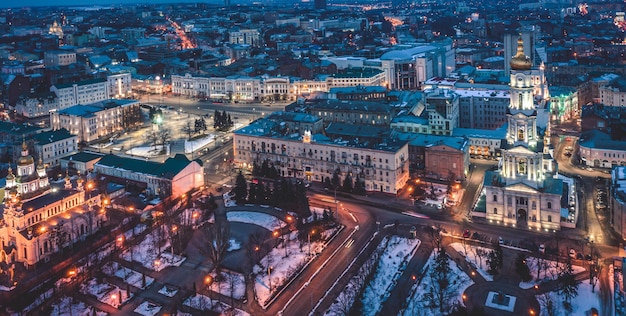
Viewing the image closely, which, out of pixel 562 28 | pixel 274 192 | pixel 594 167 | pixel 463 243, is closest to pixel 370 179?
pixel 274 192

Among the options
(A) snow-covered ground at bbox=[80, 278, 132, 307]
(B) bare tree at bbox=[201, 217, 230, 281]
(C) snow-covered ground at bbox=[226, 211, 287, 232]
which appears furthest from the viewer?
(C) snow-covered ground at bbox=[226, 211, 287, 232]

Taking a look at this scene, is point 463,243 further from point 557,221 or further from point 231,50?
point 231,50

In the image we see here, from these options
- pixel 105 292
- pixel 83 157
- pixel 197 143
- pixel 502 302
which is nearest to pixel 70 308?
pixel 105 292

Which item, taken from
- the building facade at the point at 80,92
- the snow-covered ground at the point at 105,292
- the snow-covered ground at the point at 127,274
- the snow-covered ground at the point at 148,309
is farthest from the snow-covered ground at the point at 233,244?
the building facade at the point at 80,92

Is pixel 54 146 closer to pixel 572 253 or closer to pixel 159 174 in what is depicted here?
pixel 159 174

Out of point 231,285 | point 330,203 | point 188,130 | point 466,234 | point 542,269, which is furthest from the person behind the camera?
point 188,130

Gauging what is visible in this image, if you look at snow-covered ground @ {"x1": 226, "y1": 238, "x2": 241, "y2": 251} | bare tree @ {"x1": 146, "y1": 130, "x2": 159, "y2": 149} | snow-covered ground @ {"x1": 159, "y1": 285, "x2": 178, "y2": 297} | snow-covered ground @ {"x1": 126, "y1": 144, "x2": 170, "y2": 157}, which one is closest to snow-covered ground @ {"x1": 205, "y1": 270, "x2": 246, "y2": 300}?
snow-covered ground @ {"x1": 159, "y1": 285, "x2": 178, "y2": 297}

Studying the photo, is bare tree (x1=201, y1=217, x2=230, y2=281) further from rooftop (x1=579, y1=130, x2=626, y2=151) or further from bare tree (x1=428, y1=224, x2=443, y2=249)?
rooftop (x1=579, y1=130, x2=626, y2=151)
